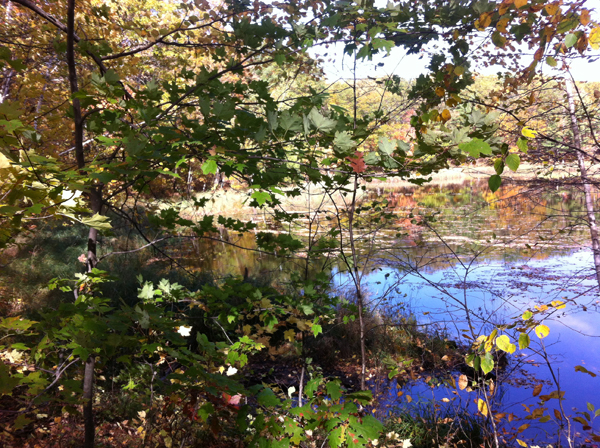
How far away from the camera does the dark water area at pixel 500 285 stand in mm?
3980

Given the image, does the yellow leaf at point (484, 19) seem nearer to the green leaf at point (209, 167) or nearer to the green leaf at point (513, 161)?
the green leaf at point (513, 161)

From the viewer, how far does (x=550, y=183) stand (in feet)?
13.4

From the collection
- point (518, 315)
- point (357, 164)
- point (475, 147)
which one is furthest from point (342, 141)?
point (518, 315)

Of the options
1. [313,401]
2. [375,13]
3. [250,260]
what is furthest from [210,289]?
[250,260]

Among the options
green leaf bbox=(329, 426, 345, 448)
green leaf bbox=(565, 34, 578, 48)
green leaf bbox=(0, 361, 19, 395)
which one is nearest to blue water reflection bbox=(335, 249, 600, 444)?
green leaf bbox=(329, 426, 345, 448)

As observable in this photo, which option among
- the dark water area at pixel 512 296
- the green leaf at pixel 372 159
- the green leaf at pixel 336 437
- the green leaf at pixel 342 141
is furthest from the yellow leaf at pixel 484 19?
the green leaf at pixel 336 437

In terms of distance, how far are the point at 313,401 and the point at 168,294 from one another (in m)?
1.25

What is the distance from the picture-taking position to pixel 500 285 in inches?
Result: 325

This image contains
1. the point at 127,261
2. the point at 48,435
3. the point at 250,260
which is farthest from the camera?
the point at 250,260

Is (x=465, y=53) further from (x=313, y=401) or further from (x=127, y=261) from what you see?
(x=127, y=261)

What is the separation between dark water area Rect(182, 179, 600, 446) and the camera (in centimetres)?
398

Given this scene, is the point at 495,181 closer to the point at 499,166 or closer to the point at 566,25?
the point at 499,166

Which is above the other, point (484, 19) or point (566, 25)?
point (484, 19)

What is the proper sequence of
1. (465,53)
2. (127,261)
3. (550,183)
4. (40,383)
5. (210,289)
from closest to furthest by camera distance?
(40,383) < (210,289) < (465,53) < (550,183) < (127,261)
